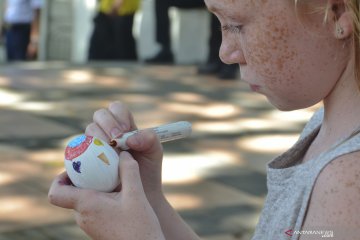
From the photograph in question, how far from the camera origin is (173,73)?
812 cm

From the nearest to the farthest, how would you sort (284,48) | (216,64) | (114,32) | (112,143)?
1. (284,48)
2. (112,143)
3. (216,64)
4. (114,32)

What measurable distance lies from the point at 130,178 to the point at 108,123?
27 cm

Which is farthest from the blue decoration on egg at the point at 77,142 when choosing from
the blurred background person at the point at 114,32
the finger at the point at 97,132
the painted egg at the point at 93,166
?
the blurred background person at the point at 114,32

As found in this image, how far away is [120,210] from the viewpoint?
140 centimetres

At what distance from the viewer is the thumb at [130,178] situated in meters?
1.40

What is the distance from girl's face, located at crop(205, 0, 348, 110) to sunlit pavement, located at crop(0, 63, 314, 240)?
6.72ft

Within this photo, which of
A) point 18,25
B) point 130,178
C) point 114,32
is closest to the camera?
point 130,178

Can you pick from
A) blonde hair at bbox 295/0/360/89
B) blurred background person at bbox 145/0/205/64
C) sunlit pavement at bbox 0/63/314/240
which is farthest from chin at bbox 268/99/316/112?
blurred background person at bbox 145/0/205/64

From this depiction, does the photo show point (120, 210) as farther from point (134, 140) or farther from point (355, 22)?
→ point (355, 22)

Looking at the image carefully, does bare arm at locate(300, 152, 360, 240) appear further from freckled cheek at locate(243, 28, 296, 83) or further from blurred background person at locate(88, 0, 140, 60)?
blurred background person at locate(88, 0, 140, 60)

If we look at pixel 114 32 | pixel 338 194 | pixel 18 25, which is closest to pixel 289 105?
pixel 338 194

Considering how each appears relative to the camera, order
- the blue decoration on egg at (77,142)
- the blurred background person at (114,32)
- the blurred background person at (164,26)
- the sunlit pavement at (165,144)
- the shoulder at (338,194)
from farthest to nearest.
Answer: the blurred background person at (114,32) < the blurred background person at (164,26) < the sunlit pavement at (165,144) < the blue decoration on egg at (77,142) < the shoulder at (338,194)

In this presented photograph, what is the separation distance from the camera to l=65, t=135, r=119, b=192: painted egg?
1.45 meters

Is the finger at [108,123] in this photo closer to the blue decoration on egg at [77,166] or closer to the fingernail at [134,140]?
the fingernail at [134,140]
